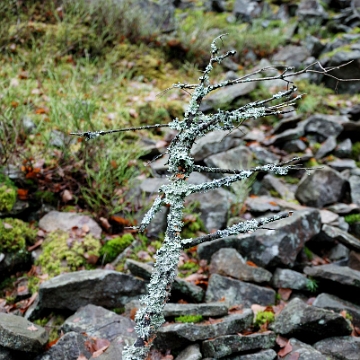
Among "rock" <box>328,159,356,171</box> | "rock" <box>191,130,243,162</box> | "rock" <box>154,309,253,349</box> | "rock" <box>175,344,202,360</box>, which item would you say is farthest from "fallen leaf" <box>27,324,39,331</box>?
Answer: "rock" <box>328,159,356,171</box>

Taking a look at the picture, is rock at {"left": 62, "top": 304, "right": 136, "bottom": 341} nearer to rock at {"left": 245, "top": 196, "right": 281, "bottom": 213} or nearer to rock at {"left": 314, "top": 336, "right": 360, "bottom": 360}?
rock at {"left": 314, "top": 336, "right": 360, "bottom": 360}

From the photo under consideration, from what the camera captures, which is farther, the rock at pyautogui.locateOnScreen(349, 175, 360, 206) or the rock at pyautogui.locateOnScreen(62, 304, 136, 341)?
the rock at pyautogui.locateOnScreen(349, 175, 360, 206)

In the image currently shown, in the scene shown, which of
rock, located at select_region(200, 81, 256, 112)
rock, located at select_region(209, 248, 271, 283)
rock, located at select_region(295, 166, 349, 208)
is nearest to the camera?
rock, located at select_region(209, 248, 271, 283)

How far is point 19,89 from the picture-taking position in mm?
5168

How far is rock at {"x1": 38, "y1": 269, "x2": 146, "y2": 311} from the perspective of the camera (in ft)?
9.53

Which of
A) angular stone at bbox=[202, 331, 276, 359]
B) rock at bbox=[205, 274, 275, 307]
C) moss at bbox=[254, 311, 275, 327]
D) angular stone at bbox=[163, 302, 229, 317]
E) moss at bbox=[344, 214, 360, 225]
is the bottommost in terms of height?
moss at bbox=[344, 214, 360, 225]

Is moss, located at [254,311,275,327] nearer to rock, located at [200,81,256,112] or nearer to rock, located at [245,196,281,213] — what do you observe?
rock, located at [245,196,281,213]

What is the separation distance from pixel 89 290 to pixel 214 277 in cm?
117

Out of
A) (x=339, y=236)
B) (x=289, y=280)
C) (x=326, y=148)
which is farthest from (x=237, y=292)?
(x=326, y=148)

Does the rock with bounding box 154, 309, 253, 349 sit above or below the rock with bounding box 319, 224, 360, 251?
above

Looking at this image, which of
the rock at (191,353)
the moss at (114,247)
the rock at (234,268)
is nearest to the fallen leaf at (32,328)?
the rock at (191,353)

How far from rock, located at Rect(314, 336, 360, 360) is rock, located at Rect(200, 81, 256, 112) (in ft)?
15.6

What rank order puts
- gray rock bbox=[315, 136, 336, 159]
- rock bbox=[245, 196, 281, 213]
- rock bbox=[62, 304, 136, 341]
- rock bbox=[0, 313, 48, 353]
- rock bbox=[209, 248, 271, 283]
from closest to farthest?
rock bbox=[0, 313, 48, 353] < rock bbox=[62, 304, 136, 341] < rock bbox=[209, 248, 271, 283] < rock bbox=[245, 196, 281, 213] < gray rock bbox=[315, 136, 336, 159]

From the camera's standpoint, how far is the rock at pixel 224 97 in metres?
6.67
